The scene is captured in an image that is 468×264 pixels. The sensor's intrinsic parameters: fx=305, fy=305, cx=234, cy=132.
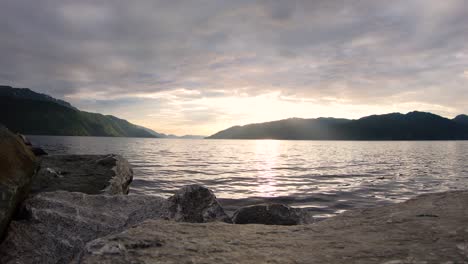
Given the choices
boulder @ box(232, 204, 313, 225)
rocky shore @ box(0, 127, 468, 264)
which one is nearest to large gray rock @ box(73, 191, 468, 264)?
rocky shore @ box(0, 127, 468, 264)

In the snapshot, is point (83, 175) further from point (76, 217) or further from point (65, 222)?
point (65, 222)

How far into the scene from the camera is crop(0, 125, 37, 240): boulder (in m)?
6.21

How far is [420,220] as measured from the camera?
4.71 m

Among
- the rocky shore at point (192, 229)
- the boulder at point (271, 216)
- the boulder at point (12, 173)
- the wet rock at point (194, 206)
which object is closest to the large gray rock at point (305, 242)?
the rocky shore at point (192, 229)

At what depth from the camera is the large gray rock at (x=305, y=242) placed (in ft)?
11.1

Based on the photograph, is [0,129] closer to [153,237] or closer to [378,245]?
[153,237]

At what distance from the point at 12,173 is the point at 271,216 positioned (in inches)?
302

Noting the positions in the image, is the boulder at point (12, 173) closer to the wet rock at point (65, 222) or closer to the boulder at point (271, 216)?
→ the wet rock at point (65, 222)

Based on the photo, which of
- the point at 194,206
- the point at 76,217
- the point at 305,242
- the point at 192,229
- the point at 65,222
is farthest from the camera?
the point at 194,206

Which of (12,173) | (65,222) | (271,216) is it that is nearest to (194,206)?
(271,216)

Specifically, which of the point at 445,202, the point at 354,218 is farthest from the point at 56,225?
the point at 445,202

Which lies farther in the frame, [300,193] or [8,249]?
[300,193]

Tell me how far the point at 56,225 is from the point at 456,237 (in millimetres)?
A: 8086

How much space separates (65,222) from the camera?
762 cm
